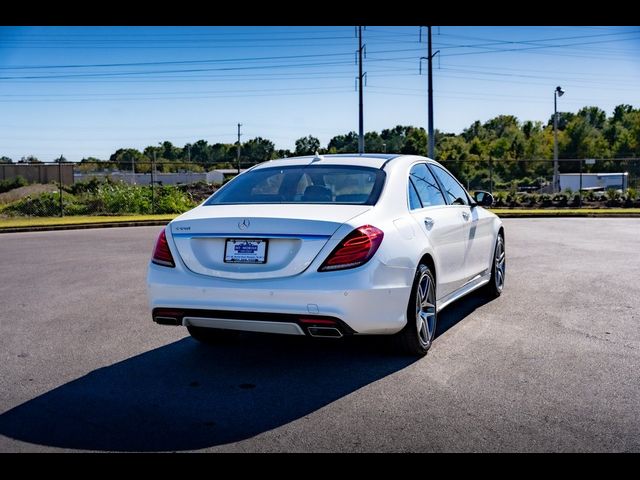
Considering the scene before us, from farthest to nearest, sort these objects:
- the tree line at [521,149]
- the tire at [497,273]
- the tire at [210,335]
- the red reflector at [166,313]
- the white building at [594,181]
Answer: the tree line at [521,149] → the white building at [594,181] → the tire at [497,273] → the tire at [210,335] → the red reflector at [166,313]

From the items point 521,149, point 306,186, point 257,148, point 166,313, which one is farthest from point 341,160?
point 257,148

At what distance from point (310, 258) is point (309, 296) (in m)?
0.28

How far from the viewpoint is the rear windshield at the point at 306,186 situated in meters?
6.14

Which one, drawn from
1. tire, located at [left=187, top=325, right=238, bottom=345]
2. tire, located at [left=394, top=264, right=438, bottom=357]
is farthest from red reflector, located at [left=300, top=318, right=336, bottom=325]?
tire, located at [left=187, top=325, right=238, bottom=345]

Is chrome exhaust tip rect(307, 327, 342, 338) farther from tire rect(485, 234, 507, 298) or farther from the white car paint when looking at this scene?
tire rect(485, 234, 507, 298)

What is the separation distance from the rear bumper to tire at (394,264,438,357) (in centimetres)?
22

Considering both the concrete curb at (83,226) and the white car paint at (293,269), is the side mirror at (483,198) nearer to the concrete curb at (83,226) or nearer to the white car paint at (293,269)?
the white car paint at (293,269)

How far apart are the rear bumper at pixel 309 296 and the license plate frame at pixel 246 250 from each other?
16cm

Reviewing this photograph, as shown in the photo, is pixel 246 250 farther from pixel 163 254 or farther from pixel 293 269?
pixel 163 254

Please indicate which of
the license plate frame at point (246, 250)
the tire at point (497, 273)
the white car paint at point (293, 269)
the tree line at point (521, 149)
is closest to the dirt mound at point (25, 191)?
the tree line at point (521, 149)

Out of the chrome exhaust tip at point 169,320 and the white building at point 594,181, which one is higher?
the white building at point 594,181
